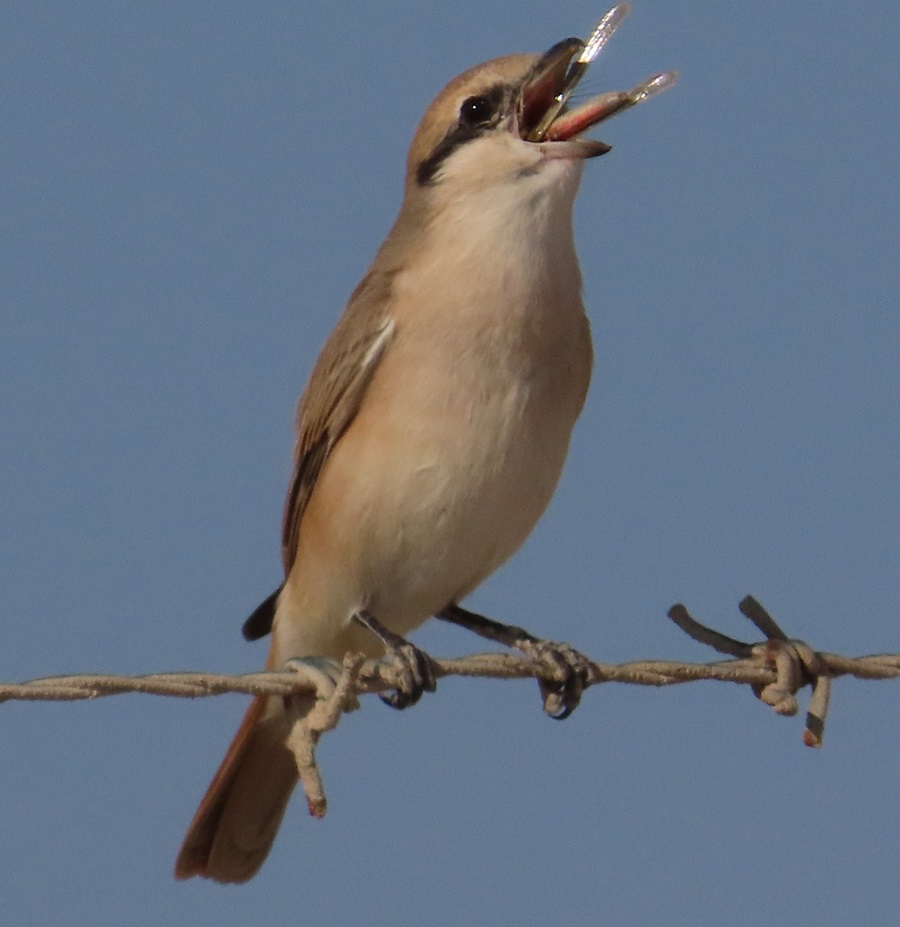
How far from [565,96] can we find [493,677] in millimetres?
2183

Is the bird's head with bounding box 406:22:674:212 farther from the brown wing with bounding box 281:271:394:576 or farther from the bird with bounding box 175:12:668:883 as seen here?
the brown wing with bounding box 281:271:394:576

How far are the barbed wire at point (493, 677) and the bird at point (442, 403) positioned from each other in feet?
2.88

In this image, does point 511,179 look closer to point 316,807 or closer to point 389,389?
point 389,389

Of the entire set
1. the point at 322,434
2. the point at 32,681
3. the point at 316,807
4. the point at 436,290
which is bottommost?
the point at 316,807

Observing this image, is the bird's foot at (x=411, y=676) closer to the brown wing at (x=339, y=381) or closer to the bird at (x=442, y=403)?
the bird at (x=442, y=403)

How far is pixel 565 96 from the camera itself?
17.5 feet

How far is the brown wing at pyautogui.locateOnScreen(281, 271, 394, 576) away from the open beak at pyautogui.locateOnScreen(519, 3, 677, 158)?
2.23 ft

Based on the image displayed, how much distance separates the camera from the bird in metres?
5.00

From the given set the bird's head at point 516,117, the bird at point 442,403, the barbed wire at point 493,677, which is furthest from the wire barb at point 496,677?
the bird's head at point 516,117

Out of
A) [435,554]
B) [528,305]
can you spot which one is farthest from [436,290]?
[435,554]

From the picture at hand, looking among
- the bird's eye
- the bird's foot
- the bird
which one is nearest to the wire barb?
the bird's foot

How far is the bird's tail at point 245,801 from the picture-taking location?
5.52 m

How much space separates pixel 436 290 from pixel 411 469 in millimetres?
577

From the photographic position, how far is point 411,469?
5000 millimetres
